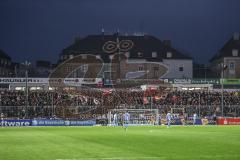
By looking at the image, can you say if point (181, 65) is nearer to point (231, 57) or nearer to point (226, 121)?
point (231, 57)

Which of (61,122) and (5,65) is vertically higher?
(5,65)

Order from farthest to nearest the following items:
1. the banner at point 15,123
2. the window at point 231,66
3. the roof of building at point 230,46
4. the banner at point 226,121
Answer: the roof of building at point 230,46 → the window at point 231,66 → the banner at point 226,121 → the banner at point 15,123

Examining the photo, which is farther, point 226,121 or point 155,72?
point 155,72

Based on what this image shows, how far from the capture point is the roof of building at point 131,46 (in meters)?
121

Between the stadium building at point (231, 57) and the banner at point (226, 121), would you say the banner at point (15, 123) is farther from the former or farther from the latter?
the stadium building at point (231, 57)

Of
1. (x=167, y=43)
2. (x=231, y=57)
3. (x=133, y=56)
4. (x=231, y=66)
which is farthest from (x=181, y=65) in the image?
(x=231, y=57)

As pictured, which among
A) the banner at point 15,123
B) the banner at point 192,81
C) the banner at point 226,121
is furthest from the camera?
the banner at point 192,81

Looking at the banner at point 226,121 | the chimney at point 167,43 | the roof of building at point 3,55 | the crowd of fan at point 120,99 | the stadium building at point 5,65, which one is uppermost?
the chimney at point 167,43

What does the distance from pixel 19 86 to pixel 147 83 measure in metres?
23.9

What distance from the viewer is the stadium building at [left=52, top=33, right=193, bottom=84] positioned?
111 meters

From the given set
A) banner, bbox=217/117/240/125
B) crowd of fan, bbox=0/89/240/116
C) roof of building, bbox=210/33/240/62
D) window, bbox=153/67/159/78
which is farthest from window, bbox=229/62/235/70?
banner, bbox=217/117/240/125

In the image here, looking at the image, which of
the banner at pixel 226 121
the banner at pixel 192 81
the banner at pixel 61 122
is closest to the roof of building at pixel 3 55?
the banner at pixel 192 81

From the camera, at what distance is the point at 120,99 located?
83938mm

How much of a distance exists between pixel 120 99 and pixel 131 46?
36.8m
